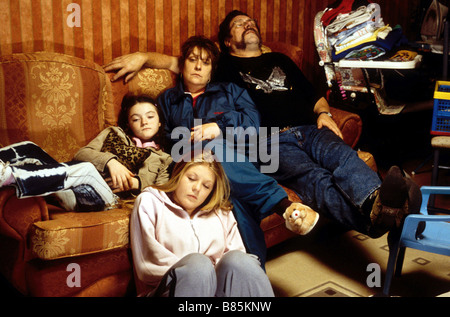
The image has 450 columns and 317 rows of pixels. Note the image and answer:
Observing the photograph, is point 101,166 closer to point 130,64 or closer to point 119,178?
point 119,178

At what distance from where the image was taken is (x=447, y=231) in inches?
79.7

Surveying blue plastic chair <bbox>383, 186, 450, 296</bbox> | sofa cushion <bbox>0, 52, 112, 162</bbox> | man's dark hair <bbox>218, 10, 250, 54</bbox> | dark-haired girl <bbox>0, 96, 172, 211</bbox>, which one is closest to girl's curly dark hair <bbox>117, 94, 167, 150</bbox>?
dark-haired girl <bbox>0, 96, 172, 211</bbox>

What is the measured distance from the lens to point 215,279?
144 centimetres

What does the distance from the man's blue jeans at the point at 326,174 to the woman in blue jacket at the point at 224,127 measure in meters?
0.18

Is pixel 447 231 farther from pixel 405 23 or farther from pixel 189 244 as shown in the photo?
pixel 405 23

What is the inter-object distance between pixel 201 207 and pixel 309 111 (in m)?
1.11

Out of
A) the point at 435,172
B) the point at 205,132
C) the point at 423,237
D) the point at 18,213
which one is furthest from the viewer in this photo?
the point at 435,172

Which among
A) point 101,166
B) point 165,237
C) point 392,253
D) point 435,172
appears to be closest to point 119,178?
point 101,166

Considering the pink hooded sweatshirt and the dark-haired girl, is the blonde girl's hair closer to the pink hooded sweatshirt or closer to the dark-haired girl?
the pink hooded sweatshirt

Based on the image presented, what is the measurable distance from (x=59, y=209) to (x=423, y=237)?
146cm

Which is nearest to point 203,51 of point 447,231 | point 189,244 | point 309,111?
point 309,111

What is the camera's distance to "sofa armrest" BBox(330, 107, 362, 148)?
8.38ft

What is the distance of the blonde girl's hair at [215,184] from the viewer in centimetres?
174

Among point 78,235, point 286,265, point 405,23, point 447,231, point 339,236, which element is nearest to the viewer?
point 78,235
